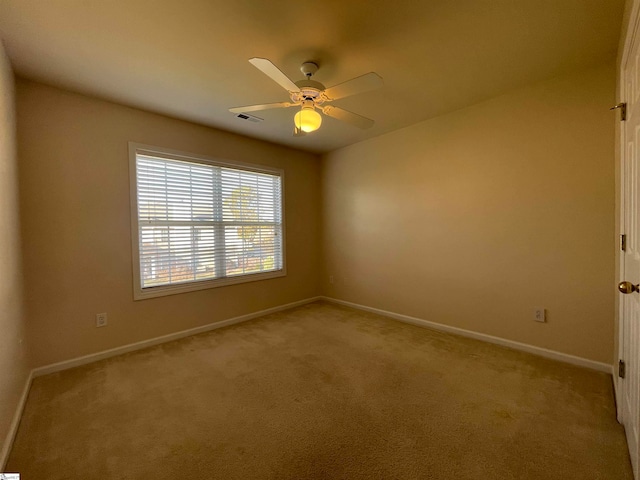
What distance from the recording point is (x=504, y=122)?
2.70 m

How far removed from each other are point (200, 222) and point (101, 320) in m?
1.37

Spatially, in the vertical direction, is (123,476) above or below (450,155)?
below

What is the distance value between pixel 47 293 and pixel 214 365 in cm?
157

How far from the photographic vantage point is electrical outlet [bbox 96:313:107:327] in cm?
265

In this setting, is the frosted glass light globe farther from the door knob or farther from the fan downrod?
the door knob

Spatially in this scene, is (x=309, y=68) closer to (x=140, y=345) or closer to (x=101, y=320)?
(x=101, y=320)

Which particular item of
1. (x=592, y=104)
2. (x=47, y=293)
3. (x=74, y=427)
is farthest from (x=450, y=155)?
(x=47, y=293)

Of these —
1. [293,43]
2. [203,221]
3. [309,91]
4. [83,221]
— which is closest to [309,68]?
[293,43]

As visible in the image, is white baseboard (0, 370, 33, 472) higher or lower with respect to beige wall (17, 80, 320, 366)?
lower

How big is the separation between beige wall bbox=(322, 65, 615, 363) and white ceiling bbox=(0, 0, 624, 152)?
0.40 meters

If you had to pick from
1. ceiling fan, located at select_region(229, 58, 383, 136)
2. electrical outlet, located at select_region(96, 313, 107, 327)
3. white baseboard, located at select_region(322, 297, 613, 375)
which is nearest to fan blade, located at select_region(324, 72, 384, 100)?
ceiling fan, located at select_region(229, 58, 383, 136)

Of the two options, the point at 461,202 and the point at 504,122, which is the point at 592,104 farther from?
the point at 461,202

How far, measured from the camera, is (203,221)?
11.1ft

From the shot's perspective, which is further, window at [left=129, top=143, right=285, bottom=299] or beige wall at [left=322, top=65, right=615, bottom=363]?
window at [left=129, top=143, right=285, bottom=299]
